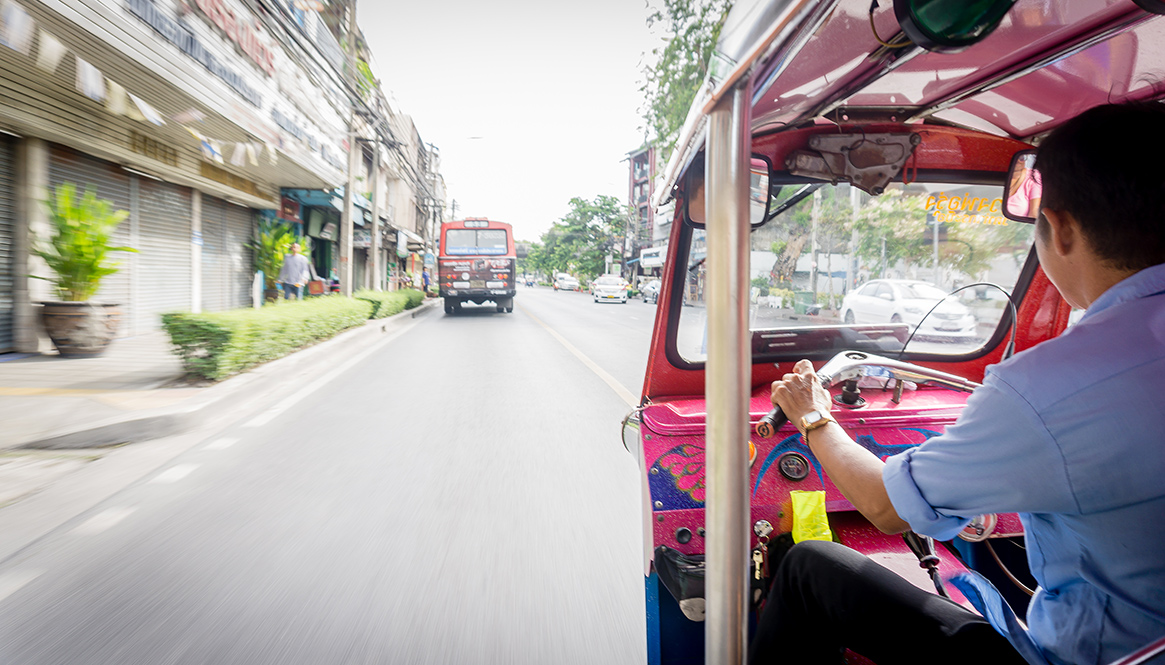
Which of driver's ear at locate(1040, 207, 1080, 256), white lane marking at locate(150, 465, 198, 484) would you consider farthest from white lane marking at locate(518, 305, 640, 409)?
driver's ear at locate(1040, 207, 1080, 256)

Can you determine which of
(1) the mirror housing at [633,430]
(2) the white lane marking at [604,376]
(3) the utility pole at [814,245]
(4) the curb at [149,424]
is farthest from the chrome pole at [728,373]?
(4) the curb at [149,424]

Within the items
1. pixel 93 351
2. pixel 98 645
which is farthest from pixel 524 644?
pixel 93 351

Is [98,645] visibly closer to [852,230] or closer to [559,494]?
[559,494]

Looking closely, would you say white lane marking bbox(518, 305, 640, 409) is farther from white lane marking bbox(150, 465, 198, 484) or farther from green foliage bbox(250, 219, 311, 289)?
green foliage bbox(250, 219, 311, 289)

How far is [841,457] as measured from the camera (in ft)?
4.19

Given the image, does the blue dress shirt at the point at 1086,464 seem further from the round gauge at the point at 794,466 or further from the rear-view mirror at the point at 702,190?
the rear-view mirror at the point at 702,190

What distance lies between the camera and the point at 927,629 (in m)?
1.19

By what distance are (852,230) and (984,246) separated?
54cm

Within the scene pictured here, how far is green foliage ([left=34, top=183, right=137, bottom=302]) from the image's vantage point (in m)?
7.62

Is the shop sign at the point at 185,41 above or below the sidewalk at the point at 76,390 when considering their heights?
above

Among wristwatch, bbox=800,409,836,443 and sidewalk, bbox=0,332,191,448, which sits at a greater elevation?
wristwatch, bbox=800,409,836,443

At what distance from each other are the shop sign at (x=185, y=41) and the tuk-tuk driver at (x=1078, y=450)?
8830mm

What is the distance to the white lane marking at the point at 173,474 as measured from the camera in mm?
3792

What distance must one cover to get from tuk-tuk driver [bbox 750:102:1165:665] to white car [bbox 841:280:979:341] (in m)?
1.18
